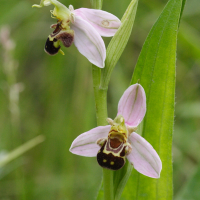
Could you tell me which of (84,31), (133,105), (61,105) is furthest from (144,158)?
(61,105)

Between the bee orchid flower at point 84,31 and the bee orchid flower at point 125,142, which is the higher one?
the bee orchid flower at point 84,31

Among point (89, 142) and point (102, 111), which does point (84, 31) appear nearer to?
point (102, 111)

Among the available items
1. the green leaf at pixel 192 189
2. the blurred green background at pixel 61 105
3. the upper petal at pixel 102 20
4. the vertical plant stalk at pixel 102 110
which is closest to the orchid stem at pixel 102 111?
the vertical plant stalk at pixel 102 110

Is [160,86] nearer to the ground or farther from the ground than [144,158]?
farther from the ground

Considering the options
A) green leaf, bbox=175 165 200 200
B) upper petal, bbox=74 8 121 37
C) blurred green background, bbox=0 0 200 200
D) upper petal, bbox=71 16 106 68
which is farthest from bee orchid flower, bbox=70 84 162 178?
blurred green background, bbox=0 0 200 200

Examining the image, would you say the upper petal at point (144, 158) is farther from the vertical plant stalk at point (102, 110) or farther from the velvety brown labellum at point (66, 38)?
the velvety brown labellum at point (66, 38)

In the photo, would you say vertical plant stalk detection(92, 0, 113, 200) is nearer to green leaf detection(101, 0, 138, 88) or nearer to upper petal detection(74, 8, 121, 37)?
green leaf detection(101, 0, 138, 88)

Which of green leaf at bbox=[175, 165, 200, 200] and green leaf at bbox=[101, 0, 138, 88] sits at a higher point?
green leaf at bbox=[101, 0, 138, 88]
